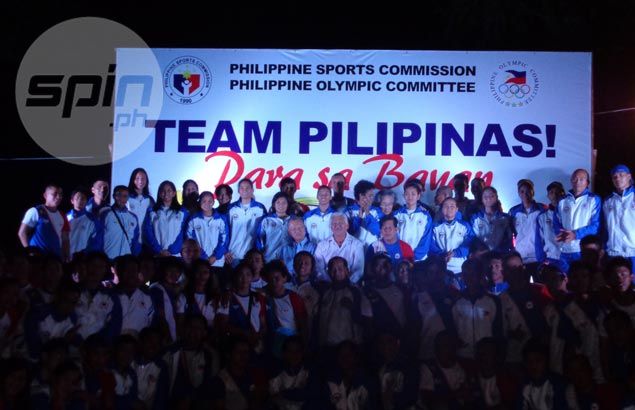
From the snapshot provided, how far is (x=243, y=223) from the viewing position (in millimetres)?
10750

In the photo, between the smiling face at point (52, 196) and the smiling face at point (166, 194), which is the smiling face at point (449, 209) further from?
the smiling face at point (52, 196)

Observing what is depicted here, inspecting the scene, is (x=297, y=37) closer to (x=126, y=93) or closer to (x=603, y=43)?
(x=603, y=43)

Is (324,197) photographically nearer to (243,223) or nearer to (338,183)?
(338,183)

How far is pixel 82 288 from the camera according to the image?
870 centimetres

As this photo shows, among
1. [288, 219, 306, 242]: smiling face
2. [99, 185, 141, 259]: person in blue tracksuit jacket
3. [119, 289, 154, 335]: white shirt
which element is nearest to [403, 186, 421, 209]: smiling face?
[288, 219, 306, 242]: smiling face

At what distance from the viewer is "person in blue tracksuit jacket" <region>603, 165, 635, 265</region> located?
10047 millimetres

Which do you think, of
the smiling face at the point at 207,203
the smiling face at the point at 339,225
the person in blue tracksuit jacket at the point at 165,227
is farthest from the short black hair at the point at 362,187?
the person in blue tracksuit jacket at the point at 165,227

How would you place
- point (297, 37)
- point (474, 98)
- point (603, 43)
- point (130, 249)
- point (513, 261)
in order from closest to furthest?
point (513, 261), point (130, 249), point (474, 98), point (603, 43), point (297, 37)

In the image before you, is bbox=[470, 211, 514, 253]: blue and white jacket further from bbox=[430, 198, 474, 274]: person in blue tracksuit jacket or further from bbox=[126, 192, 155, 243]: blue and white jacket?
bbox=[126, 192, 155, 243]: blue and white jacket

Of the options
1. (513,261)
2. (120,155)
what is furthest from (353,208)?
(120,155)

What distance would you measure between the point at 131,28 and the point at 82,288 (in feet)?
37.7

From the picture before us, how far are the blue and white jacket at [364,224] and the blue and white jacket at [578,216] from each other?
1986mm

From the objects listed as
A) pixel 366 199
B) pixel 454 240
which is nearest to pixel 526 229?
pixel 454 240

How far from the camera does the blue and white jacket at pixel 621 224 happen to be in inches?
396
